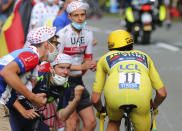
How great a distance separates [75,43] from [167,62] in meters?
6.61

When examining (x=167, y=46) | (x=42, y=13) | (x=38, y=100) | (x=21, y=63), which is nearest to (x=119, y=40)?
(x=38, y=100)

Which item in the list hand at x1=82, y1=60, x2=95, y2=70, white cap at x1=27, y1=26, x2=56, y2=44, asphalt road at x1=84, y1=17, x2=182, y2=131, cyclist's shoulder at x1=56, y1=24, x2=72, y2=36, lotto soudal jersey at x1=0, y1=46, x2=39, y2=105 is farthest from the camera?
asphalt road at x1=84, y1=17, x2=182, y2=131

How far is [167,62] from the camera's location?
43.6 feet

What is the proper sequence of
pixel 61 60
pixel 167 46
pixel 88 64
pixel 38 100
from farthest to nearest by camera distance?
pixel 167 46 → pixel 88 64 → pixel 61 60 → pixel 38 100

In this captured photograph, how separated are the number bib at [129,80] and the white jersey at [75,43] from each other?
169 centimetres

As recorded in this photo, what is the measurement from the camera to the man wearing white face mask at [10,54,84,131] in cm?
537

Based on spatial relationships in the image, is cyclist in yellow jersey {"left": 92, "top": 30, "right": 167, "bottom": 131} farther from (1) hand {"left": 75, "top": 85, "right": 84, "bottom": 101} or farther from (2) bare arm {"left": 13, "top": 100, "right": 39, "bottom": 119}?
(2) bare arm {"left": 13, "top": 100, "right": 39, "bottom": 119}

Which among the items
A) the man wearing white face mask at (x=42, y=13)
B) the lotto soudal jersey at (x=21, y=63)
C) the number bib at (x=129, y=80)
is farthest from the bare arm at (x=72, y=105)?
the man wearing white face mask at (x=42, y=13)

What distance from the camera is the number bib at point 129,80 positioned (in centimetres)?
537

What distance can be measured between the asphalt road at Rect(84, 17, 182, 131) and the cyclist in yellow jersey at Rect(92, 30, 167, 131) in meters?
2.30

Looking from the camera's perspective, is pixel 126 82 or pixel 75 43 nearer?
pixel 126 82

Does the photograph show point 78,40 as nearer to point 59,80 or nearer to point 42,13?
point 59,80

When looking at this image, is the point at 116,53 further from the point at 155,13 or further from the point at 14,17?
the point at 155,13

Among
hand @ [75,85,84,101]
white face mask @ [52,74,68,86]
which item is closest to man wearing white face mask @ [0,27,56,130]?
hand @ [75,85,84,101]
